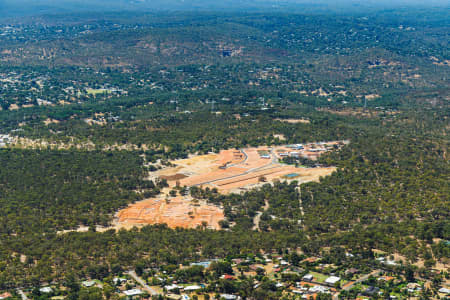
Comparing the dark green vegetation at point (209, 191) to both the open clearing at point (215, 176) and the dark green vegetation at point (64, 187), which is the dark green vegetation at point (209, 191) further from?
the open clearing at point (215, 176)

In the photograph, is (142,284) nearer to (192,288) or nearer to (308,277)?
(192,288)

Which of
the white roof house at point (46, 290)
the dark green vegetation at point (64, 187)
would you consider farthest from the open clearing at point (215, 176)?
the white roof house at point (46, 290)

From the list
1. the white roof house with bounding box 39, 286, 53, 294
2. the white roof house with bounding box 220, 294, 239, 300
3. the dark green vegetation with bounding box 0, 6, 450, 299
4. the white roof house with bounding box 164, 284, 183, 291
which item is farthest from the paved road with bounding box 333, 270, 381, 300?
the white roof house with bounding box 39, 286, 53, 294

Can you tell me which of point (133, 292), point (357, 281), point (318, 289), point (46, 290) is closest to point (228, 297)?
point (318, 289)

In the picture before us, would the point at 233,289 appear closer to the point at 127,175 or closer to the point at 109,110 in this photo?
the point at 127,175

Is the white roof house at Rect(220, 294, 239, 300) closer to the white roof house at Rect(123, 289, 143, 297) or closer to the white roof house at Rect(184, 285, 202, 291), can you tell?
the white roof house at Rect(184, 285, 202, 291)

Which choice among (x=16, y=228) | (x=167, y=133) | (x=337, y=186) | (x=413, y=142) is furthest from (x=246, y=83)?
(x=16, y=228)

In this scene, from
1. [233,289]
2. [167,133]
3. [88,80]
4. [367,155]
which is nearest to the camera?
[233,289]
